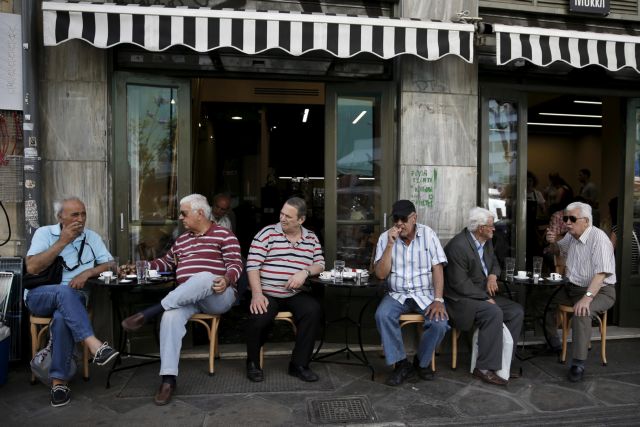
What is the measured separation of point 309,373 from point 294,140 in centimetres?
995

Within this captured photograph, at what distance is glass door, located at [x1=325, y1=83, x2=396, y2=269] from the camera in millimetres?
5039

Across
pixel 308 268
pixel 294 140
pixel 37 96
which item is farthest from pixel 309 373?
pixel 294 140

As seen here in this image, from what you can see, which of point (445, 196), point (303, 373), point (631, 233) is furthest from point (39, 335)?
point (631, 233)

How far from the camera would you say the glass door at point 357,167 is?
16.5ft

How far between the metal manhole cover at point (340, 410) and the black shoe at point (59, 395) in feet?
5.63

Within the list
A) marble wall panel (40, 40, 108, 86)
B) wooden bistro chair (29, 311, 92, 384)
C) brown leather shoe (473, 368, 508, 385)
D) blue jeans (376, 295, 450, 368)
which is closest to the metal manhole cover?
blue jeans (376, 295, 450, 368)

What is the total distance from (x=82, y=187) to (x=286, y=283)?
78.4 inches

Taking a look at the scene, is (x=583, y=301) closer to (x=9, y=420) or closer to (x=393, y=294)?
(x=393, y=294)

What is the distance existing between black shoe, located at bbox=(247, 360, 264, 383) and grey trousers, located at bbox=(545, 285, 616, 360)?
8.30 ft

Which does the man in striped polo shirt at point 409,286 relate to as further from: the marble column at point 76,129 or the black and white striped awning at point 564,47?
the marble column at point 76,129

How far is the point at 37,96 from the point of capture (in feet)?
14.5

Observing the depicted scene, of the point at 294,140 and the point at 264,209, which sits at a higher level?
the point at 294,140

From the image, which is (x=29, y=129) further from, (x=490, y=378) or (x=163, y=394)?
(x=490, y=378)

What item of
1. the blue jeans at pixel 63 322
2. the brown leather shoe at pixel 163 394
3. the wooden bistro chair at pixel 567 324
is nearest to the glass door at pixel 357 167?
the wooden bistro chair at pixel 567 324
